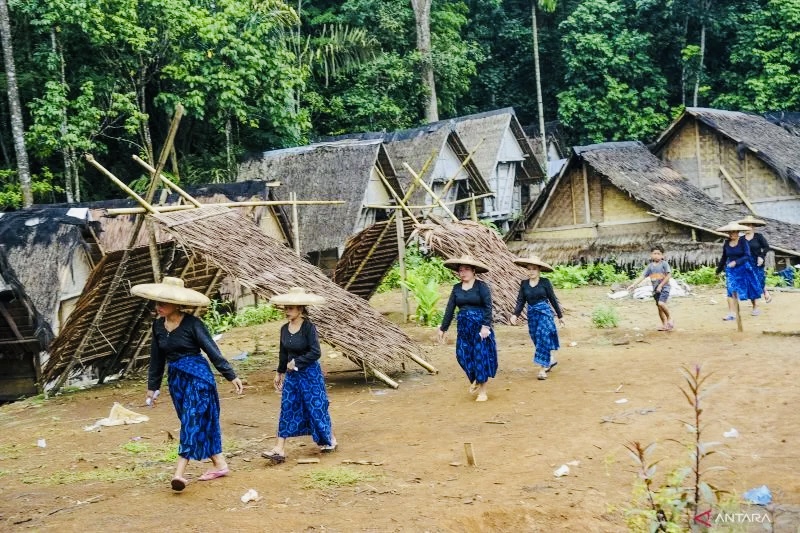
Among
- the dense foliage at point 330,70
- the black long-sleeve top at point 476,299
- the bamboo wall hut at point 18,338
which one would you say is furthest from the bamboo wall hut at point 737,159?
the bamboo wall hut at point 18,338

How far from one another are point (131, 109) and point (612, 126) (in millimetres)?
18295

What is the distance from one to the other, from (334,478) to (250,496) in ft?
2.21

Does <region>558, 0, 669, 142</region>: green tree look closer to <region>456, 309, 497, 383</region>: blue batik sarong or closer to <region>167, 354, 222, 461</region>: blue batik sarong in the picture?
<region>456, 309, 497, 383</region>: blue batik sarong

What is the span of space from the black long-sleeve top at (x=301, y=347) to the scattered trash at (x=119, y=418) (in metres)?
2.57

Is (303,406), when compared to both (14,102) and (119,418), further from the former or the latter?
(14,102)

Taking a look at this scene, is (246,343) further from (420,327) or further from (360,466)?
(360,466)

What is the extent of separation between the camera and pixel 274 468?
6430 millimetres

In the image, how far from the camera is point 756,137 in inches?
853

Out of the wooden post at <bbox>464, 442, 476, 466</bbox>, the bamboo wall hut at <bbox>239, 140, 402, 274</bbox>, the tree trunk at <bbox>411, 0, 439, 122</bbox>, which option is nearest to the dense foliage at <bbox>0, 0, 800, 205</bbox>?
the tree trunk at <bbox>411, 0, 439, 122</bbox>

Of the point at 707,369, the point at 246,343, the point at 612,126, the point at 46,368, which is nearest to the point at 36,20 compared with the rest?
the point at 246,343

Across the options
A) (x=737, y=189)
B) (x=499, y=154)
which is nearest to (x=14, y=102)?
(x=499, y=154)

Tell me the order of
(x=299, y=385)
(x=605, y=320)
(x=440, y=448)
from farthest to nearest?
(x=605, y=320) < (x=440, y=448) < (x=299, y=385)

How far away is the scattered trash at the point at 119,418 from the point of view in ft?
27.4

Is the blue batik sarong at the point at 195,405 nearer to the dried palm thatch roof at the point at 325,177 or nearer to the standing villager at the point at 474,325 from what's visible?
the standing villager at the point at 474,325
